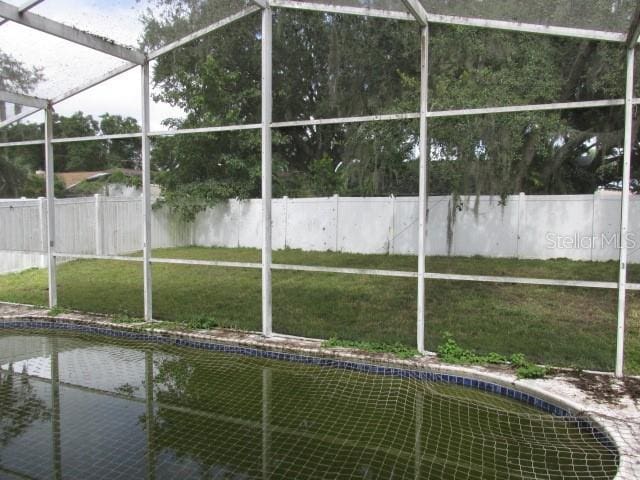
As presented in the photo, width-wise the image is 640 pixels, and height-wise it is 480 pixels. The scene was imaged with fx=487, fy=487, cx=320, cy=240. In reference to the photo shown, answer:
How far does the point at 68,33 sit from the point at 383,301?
4.60 m

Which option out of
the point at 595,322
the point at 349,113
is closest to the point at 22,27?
the point at 349,113

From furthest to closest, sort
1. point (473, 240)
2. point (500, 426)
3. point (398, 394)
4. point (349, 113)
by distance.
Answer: point (473, 240) < point (349, 113) < point (398, 394) < point (500, 426)

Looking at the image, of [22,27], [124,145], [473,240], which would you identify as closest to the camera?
[22,27]

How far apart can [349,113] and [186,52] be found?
6.94 feet

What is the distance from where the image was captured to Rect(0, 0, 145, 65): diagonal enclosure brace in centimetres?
412

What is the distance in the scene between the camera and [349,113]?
6242 millimetres

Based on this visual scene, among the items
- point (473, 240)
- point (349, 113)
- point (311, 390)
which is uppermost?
point (349, 113)

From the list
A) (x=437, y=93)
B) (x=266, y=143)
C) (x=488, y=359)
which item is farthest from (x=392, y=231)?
(x=488, y=359)

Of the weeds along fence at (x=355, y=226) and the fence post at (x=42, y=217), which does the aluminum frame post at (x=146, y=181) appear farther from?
the fence post at (x=42, y=217)

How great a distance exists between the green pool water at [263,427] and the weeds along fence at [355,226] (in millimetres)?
2927

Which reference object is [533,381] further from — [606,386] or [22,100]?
[22,100]

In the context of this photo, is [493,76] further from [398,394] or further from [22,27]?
[22,27]

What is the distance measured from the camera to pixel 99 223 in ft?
29.8

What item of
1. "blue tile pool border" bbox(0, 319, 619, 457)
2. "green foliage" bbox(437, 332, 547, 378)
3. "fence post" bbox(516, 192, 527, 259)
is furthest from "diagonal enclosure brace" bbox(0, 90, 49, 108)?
"fence post" bbox(516, 192, 527, 259)
